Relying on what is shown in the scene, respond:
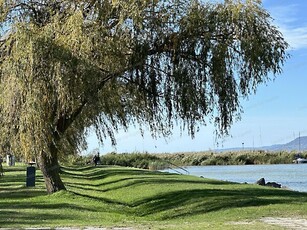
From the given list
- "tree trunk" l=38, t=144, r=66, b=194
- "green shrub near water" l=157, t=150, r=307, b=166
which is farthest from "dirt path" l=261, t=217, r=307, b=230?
"green shrub near water" l=157, t=150, r=307, b=166

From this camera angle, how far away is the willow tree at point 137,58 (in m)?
19.1

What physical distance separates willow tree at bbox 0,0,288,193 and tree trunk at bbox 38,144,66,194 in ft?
6.74

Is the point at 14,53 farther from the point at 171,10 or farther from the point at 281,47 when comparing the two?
the point at 281,47

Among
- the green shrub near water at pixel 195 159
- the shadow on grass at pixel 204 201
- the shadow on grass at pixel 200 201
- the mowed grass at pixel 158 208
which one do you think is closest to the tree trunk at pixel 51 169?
the mowed grass at pixel 158 208

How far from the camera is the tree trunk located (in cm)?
2270

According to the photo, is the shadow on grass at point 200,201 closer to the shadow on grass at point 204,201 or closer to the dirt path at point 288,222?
the shadow on grass at point 204,201

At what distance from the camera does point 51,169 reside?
2345 cm

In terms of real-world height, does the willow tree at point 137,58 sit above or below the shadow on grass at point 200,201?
above

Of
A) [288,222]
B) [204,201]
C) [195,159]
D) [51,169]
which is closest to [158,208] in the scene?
[204,201]

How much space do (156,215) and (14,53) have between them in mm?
6640

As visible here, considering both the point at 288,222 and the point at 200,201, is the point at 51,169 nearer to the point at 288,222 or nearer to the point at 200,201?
the point at 200,201

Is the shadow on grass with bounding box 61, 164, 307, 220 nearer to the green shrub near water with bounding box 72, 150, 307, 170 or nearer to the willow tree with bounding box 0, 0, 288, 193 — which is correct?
the willow tree with bounding box 0, 0, 288, 193

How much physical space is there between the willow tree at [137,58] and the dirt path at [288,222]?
5264 mm

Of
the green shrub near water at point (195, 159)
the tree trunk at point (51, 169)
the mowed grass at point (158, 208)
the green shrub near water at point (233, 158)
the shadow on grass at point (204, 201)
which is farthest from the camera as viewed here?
the green shrub near water at point (233, 158)
